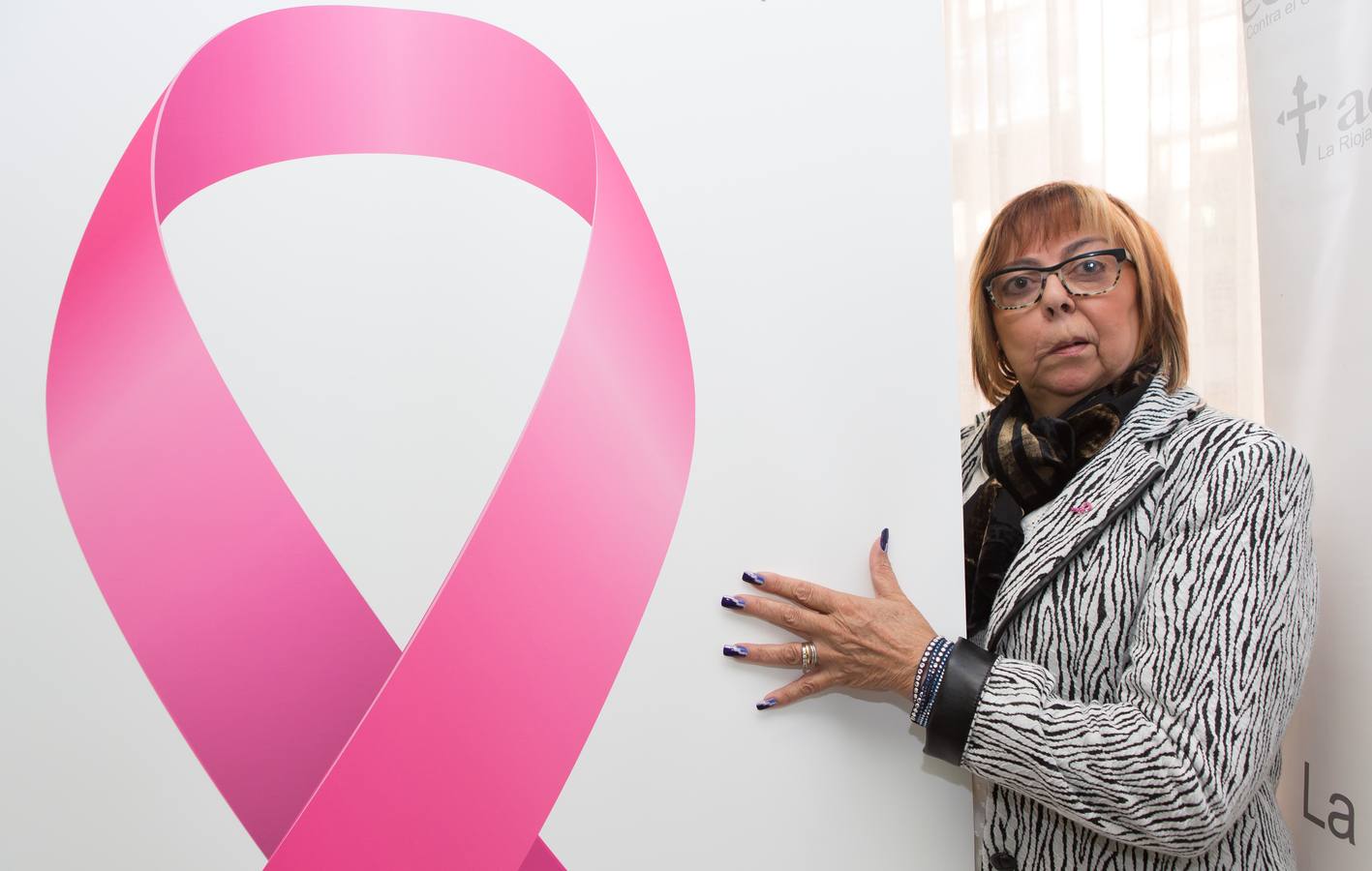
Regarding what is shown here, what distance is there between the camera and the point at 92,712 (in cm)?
94

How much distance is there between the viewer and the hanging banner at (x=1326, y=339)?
3.60 feet

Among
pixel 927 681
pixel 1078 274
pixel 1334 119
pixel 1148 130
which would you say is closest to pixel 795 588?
Answer: pixel 927 681

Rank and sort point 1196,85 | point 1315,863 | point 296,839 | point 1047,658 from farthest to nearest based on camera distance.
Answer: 1. point 1196,85
2. point 1315,863
3. point 1047,658
4. point 296,839

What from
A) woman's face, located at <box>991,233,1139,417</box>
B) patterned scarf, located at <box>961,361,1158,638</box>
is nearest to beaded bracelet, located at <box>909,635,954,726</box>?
patterned scarf, located at <box>961,361,1158,638</box>

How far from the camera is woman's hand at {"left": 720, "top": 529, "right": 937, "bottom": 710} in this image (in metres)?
0.91

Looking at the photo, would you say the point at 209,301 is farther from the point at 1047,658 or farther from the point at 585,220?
the point at 1047,658

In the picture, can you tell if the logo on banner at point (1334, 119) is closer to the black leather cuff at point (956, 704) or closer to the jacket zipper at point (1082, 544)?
the jacket zipper at point (1082, 544)

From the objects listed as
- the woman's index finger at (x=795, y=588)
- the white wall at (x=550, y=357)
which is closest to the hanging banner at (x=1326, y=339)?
the white wall at (x=550, y=357)

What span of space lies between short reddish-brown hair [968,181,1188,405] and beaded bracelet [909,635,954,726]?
23.1 inches

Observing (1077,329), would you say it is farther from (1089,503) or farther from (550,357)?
(550,357)

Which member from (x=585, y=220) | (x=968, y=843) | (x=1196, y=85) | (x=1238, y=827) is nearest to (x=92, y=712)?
(x=585, y=220)

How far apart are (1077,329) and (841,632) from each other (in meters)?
0.59

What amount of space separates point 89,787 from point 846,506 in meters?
0.94

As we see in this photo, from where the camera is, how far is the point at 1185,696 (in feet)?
2.79
